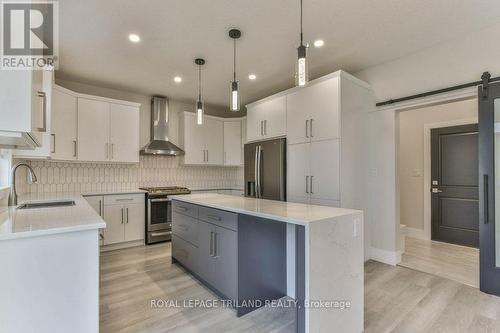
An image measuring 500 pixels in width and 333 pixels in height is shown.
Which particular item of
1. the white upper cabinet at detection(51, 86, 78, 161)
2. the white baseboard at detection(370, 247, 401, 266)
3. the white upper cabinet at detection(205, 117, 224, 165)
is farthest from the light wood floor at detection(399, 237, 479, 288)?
the white upper cabinet at detection(51, 86, 78, 161)

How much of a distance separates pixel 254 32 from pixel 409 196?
4203mm

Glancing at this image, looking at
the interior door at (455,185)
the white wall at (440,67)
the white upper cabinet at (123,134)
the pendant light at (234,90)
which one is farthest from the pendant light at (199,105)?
the interior door at (455,185)

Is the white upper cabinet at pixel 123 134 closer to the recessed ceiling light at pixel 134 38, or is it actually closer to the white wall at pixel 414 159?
the recessed ceiling light at pixel 134 38

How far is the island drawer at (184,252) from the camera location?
278 centimetres

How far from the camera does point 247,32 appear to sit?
8.64 ft

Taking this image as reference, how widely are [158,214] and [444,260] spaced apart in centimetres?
438

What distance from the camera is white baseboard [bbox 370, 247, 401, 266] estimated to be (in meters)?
3.30

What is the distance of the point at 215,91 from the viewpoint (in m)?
4.57

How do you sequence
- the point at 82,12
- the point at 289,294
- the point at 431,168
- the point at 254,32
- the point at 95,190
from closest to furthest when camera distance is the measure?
the point at 82,12 < the point at 289,294 < the point at 254,32 < the point at 95,190 < the point at 431,168

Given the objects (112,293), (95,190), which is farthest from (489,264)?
(95,190)

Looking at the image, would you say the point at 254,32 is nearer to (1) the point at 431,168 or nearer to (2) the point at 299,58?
(2) the point at 299,58

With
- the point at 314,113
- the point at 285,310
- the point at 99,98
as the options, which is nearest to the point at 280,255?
the point at 285,310

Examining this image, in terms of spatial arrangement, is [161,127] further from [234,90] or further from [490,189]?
[490,189]

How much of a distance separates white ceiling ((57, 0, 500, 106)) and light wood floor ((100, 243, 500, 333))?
2.70m
